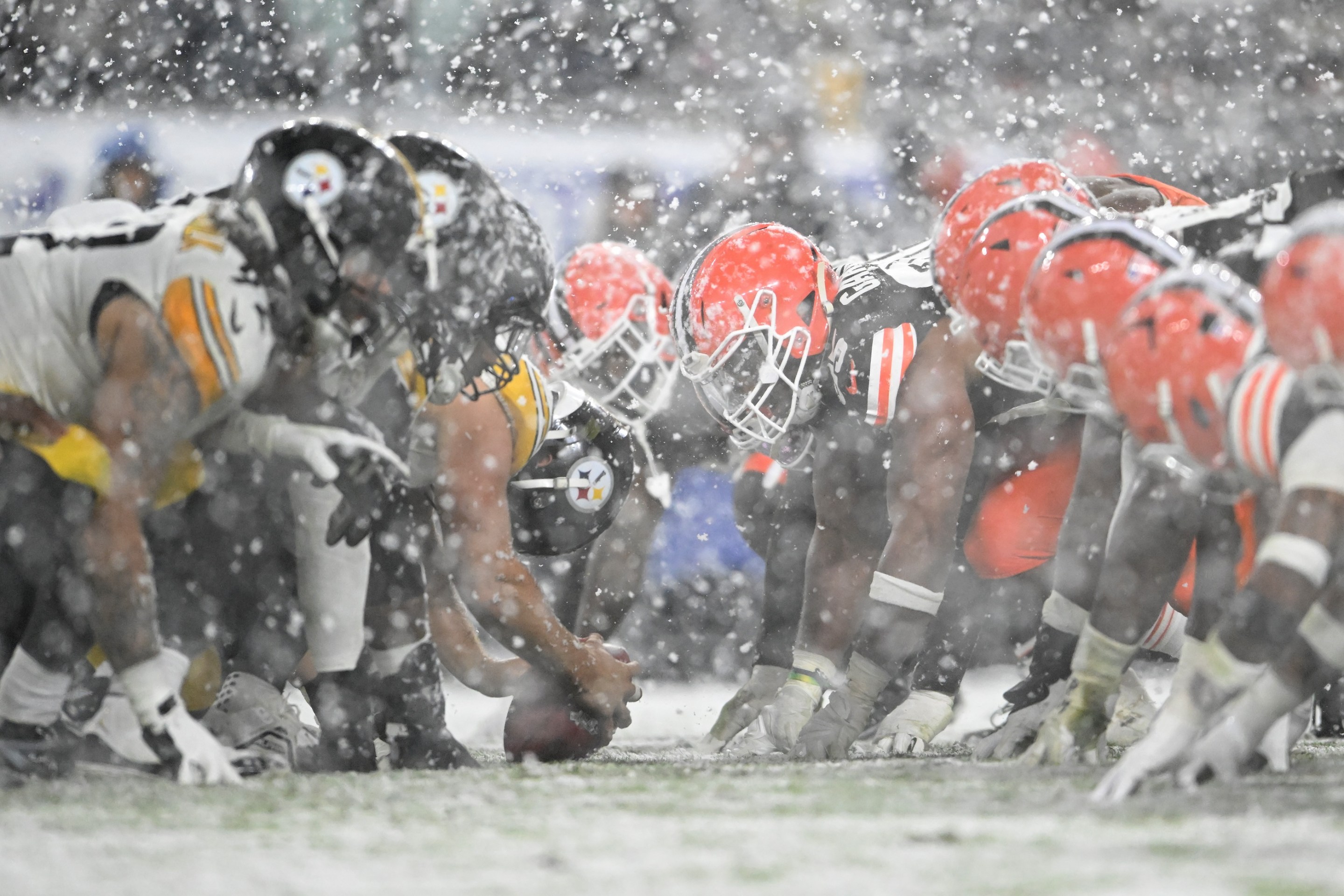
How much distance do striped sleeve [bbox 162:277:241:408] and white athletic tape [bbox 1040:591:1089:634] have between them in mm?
1498

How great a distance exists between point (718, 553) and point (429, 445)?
2292 millimetres

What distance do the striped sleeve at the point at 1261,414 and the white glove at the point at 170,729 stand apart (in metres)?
1.36

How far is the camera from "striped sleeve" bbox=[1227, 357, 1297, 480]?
5.71 feet

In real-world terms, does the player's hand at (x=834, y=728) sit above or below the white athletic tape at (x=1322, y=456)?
below

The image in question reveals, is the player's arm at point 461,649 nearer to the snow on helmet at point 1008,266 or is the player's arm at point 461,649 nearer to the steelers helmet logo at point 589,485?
the steelers helmet logo at point 589,485

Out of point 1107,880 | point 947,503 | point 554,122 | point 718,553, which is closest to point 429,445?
point 947,503

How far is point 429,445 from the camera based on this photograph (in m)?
2.75

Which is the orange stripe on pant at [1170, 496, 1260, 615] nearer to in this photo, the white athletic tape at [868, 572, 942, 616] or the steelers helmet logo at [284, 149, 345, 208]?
the white athletic tape at [868, 572, 942, 616]

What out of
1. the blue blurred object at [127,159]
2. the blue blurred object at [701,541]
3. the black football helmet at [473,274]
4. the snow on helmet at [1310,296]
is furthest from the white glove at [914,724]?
the blue blurred object at [127,159]

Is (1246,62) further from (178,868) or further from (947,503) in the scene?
(178,868)

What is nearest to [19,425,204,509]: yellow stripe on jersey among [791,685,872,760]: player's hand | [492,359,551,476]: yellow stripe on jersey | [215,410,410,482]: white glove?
[215,410,410,482]: white glove

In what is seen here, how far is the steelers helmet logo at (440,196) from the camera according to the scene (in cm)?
250

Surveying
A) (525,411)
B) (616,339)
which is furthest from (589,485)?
(616,339)

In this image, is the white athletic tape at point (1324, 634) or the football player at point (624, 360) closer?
the white athletic tape at point (1324, 634)
